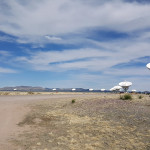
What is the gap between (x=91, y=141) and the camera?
413 inches

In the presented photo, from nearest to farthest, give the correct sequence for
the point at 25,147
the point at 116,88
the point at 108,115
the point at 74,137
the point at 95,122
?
the point at 25,147 → the point at 74,137 → the point at 95,122 → the point at 108,115 → the point at 116,88

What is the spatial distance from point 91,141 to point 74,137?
1.11 metres

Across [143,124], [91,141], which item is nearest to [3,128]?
[91,141]

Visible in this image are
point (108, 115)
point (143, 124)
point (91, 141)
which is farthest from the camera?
point (108, 115)

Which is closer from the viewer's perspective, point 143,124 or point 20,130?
point 20,130

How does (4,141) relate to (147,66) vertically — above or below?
below

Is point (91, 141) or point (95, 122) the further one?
point (95, 122)

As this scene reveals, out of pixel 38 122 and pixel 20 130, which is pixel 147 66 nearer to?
pixel 38 122

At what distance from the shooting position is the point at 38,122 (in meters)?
15.6

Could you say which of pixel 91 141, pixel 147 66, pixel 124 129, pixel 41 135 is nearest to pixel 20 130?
pixel 41 135

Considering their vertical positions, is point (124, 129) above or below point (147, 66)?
below

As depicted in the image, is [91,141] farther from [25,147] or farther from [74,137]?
[25,147]

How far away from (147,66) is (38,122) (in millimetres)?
16429

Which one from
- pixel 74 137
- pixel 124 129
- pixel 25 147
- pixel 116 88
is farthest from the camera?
pixel 116 88
